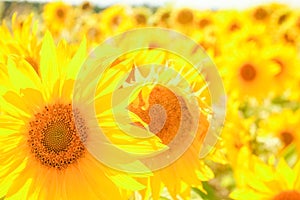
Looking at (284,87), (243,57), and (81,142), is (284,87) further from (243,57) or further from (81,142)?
(81,142)

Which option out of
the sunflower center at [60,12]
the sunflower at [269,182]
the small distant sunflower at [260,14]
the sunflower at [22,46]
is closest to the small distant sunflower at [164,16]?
the small distant sunflower at [260,14]

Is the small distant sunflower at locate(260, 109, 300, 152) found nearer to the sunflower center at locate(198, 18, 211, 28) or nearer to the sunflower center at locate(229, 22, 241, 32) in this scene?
the sunflower center at locate(229, 22, 241, 32)

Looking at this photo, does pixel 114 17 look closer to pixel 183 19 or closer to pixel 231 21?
pixel 183 19

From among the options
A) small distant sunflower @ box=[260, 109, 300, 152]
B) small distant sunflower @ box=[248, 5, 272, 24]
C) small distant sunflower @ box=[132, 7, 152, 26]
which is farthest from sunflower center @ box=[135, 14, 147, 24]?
small distant sunflower @ box=[260, 109, 300, 152]

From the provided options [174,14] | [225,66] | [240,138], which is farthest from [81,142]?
[174,14]

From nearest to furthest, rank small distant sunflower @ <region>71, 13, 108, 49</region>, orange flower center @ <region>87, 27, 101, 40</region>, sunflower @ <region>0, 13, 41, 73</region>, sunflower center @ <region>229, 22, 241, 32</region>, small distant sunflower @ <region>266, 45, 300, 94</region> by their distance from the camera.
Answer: sunflower @ <region>0, 13, 41, 73</region>, small distant sunflower @ <region>266, 45, 300, 94</region>, orange flower center @ <region>87, 27, 101, 40</region>, small distant sunflower @ <region>71, 13, 108, 49</region>, sunflower center @ <region>229, 22, 241, 32</region>

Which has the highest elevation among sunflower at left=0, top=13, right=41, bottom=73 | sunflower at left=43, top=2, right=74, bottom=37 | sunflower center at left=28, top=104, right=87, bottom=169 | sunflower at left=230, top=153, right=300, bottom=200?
sunflower at left=43, top=2, right=74, bottom=37
